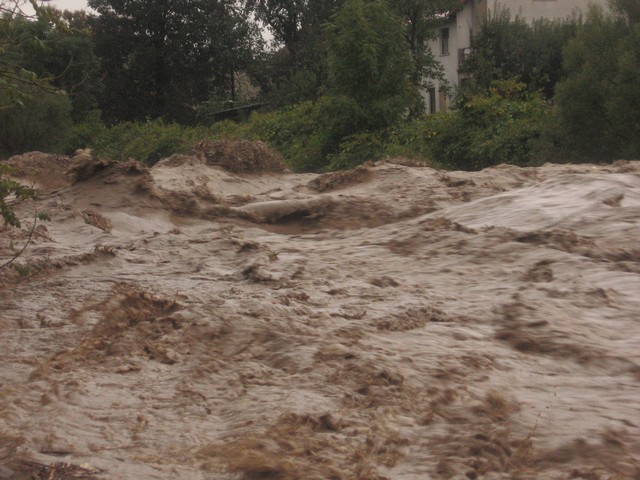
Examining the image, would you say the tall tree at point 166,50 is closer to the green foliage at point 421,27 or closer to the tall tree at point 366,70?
the green foliage at point 421,27

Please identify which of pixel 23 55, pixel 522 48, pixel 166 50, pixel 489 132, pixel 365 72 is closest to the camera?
pixel 23 55

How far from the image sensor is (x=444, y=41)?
33.5 meters

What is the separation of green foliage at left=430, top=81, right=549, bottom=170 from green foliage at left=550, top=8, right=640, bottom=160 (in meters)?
0.86

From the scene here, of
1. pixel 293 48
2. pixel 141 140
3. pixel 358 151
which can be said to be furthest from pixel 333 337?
pixel 293 48

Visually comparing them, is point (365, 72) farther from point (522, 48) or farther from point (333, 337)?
point (333, 337)

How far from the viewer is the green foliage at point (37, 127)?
25.5m

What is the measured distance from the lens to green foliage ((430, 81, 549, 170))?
646 inches

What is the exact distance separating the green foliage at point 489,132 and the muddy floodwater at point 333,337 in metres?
8.63

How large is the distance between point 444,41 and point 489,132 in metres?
17.4

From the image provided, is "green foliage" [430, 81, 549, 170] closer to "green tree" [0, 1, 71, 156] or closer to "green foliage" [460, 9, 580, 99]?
"green tree" [0, 1, 71, 156]

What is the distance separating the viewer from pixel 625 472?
9.76ft

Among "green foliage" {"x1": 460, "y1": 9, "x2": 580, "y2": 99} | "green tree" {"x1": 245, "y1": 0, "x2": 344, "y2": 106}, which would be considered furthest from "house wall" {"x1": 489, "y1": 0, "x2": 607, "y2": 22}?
"green tree" {"x1": 245, "y1": 0, "x2": 344, "y2": 106}

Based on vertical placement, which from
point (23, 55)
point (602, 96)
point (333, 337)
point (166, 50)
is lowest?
point (333, 337)

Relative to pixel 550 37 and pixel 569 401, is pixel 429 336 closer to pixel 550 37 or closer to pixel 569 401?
pixel 569 401
